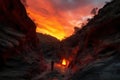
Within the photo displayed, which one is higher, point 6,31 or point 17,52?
point 6,31

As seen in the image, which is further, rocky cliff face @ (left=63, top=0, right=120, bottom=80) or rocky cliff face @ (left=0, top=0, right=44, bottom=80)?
rocky cliff face @ (left=0, top=0, right=44, bottom=80)

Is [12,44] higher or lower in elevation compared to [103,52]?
higher

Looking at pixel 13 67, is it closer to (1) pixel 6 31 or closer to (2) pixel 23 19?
(1) pixel 6 31

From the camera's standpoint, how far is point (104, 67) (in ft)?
52.7

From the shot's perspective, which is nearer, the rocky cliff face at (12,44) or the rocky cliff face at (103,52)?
the rocky cliff face at (103,52)

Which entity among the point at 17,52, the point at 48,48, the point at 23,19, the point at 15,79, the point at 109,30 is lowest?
the point at 15,79

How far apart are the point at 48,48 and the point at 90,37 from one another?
56.9 metres

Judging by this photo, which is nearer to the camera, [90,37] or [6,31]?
[6,31]

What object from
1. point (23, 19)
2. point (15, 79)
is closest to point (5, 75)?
point (15, 79)

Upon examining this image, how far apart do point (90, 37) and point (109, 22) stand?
502 cm

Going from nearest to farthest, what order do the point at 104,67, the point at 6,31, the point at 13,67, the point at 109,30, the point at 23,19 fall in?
the point at 104,67 → the point at 13,67 → the point at 109,30 → the point at 6,31 → the point at 23,19

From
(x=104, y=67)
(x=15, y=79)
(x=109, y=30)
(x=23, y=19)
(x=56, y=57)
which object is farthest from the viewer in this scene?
(x=56, y=57)

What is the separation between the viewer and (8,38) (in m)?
26.6

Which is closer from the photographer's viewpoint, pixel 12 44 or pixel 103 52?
pixel 103 52
